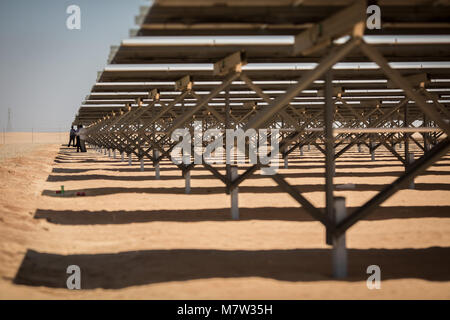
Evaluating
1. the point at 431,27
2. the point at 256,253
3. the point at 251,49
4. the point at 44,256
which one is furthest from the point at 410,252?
the point at 44,256

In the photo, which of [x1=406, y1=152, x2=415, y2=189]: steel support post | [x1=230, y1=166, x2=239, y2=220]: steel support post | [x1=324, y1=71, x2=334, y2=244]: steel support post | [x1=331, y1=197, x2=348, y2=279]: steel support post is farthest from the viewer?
[x1=406, y1=152, x2=415, y2=189]: steel support post

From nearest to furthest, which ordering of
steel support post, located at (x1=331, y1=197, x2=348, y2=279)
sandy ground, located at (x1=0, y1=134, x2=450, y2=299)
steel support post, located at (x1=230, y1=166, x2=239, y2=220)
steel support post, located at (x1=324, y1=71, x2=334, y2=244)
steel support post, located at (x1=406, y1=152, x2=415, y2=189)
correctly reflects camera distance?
sandy ground, located at (x1=0, y1=134, x2=450, y2=299) < steel support post, located at (x1=331, y1=197, x2=348, y2=279) < steel support post, located at (x1=324, y1=71, x2=334, y2=244) < steel support post, located at (x1=230, y1=166, x2=239, y2=220) < steel support post, located at (x1=406, y1=152, x2=415, y2=189)

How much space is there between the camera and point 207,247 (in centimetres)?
542

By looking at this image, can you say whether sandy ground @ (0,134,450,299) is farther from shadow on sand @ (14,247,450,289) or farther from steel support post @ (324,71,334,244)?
steel support post @ (324,71,334,244)

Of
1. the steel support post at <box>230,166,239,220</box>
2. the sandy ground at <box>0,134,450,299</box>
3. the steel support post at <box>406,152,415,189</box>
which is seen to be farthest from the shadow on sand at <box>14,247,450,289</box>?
the steel support post at <box>406,152,415,189</box>

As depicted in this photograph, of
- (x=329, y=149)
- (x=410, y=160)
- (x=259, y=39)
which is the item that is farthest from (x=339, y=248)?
(x=410, y=160)

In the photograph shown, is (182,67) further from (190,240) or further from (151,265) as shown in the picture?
(151,265)

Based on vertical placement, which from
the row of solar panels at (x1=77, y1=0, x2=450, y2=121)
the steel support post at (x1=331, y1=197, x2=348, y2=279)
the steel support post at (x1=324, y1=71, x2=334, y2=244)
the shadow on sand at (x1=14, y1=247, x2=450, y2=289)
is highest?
the row of solar panels at (x1=77, y1=0, x2=450, y2=121)

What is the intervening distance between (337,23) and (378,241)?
101 inches

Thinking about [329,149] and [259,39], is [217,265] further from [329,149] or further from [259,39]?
[259,39]

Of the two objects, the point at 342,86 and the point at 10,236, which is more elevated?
the point at 342,86

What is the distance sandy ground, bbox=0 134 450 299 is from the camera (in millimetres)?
3973

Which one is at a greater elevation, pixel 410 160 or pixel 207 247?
pixel 410 160

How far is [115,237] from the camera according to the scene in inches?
237
